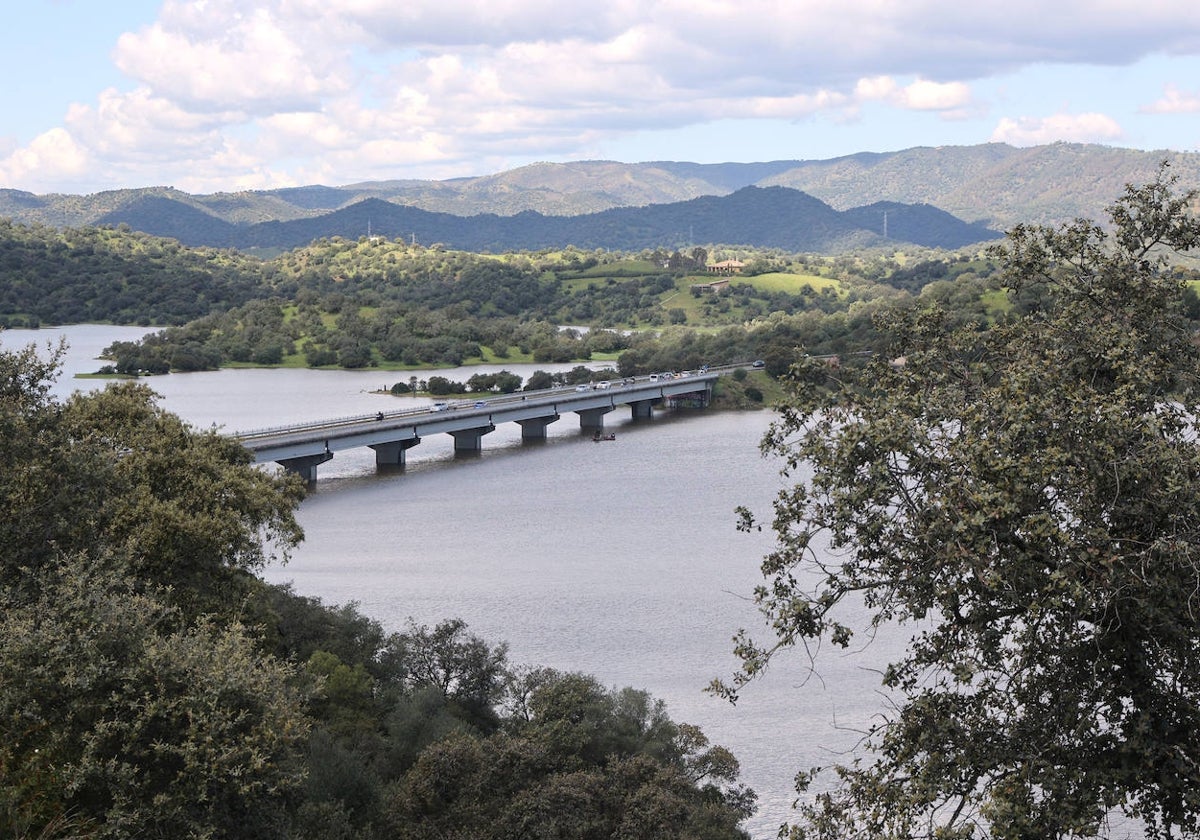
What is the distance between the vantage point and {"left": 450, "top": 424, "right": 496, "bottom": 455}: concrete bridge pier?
78.0 metres

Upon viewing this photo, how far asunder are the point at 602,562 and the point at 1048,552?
35.1 m

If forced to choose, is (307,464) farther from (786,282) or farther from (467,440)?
(786,282)

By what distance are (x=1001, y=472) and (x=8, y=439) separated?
14826 millimetres

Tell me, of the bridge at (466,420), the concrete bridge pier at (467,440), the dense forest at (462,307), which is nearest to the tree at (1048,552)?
the bridge at (466,420)

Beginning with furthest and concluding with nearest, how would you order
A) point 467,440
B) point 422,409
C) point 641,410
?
1. point 641,410
2. point 422,409
3. point 467,440

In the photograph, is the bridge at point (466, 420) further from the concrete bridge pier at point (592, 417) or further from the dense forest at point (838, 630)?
the dense forest at point (838, 630)

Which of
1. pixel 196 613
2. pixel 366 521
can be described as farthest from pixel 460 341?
pixel 196 613

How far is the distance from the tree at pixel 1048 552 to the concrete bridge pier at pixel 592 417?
3069 inches

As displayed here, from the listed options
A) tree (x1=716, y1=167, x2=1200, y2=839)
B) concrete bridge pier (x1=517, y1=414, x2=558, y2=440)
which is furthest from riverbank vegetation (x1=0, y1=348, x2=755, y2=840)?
concrete bridge pier (x1=517, y1=414, x2=558, y2=440)

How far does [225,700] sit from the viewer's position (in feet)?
47.9

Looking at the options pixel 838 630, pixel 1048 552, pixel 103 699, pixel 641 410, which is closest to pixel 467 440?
pixel 641 410

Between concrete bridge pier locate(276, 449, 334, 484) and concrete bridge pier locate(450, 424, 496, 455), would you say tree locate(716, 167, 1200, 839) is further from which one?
concrete bridge pier locate(450, 424, 496, 455)

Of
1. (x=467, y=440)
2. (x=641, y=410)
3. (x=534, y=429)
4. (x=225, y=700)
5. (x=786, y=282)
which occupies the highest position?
(x=225, y=700)

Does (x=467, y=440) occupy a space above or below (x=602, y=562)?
below
